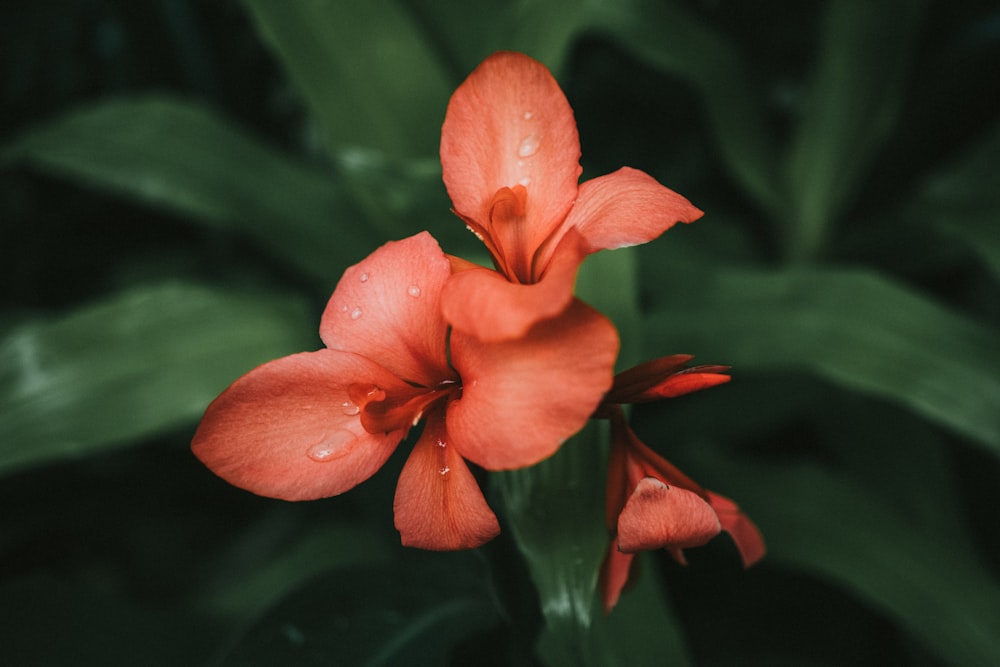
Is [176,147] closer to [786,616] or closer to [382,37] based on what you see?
[382,37]

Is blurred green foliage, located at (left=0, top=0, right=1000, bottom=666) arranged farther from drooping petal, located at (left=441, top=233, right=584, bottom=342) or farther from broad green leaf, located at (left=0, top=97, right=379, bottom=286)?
drooping petal, located at (left=441, top=233, right=584, bottom=342)

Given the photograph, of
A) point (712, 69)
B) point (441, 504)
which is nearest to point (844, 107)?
point (712, 69)

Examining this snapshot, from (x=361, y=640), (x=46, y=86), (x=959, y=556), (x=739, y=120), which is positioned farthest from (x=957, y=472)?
(x=46, y=86)

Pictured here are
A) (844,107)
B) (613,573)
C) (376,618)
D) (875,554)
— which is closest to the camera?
(613,573)

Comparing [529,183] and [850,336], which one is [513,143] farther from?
[850,336]

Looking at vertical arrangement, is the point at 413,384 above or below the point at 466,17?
below

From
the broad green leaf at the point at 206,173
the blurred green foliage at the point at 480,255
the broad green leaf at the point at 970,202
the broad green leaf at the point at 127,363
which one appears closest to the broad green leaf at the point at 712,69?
the blurred green foliage at the point at 480,255
